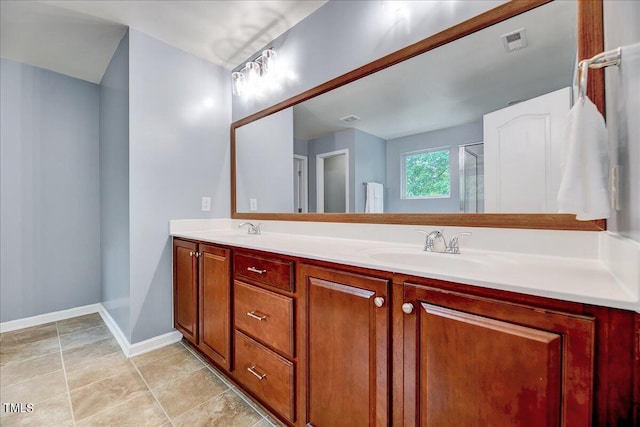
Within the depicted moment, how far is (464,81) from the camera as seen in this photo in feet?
3.98

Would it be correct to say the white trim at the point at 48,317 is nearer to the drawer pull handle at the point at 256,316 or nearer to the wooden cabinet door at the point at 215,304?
the wooden cabinet door at the point at 215,304

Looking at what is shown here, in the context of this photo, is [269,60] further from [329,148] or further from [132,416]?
[132,416]

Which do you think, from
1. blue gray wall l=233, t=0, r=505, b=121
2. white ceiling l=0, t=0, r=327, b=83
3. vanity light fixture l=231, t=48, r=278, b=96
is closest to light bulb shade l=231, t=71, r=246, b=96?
vanity light fixture l=231, t=48, r=278, b=96

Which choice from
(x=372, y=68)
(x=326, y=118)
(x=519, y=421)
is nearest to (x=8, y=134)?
(x=326, y=118)

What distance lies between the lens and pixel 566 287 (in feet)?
1.99

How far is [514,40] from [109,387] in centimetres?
267

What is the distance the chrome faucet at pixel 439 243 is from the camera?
1.15 m

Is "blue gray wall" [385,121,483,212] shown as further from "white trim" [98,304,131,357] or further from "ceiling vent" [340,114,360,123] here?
"white trim" [98,304,131,357]

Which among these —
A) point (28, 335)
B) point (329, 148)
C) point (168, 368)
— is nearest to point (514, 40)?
point (329, 148)

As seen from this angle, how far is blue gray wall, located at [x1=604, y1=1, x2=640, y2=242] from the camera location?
0.58 m

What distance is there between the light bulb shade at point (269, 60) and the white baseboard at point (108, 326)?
2191 mm

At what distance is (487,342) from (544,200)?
662 millimetres

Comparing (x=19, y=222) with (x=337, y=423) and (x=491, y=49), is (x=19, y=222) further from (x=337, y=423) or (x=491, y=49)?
(x=491, y=49)

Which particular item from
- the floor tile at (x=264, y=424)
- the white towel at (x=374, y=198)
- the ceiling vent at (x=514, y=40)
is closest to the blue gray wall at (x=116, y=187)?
the floor tile at (x=264, y=424)
